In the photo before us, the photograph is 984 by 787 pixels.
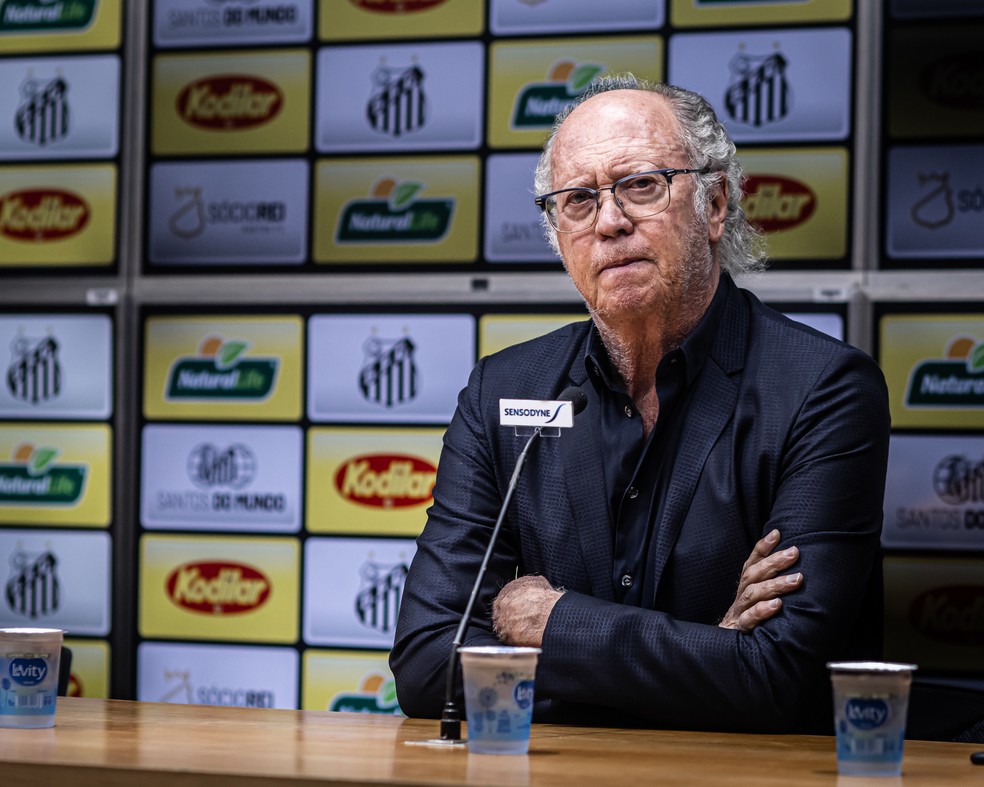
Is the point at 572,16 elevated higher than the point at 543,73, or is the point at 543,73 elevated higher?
the point at 572,16

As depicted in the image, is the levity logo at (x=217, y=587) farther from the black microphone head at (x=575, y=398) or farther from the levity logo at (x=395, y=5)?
the black microphone head at (x=575, y=398)

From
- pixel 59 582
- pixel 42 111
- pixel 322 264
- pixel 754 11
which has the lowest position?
pixel 59 582

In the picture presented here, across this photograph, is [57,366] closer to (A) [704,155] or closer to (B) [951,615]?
(A) [704,155]

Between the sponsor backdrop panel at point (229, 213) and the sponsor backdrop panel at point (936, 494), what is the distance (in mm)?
1703

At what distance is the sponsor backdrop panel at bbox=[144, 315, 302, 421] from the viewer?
362 cm

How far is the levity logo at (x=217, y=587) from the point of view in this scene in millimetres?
3625

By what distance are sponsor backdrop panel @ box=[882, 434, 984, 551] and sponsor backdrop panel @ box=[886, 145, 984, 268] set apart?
1.50ft

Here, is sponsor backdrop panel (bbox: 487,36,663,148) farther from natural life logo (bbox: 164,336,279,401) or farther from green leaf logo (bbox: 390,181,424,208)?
natural life logo (bbox: 164,336,279,401)

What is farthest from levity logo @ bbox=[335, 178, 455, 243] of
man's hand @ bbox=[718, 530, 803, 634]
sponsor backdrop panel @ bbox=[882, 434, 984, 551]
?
man's hand @ bbox=[718, 530, 803, 634]

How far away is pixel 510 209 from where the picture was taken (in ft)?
A: 11.5

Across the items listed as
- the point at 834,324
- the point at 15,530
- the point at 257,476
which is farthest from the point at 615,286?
the point at 15,530

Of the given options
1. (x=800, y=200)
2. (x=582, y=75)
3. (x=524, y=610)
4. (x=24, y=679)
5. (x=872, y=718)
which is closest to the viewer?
(x=872, y=718)

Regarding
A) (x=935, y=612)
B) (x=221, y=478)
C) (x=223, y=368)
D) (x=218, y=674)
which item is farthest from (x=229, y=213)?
(x=935, y=612)

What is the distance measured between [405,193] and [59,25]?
3.86 ft
